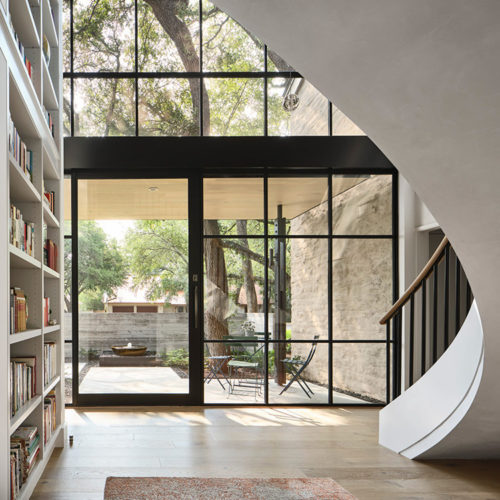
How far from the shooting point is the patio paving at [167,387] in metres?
5.88

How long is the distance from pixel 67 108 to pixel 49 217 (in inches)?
85.7

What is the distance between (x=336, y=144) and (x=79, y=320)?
313 centimetres

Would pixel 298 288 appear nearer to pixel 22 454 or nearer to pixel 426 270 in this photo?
pixel 426 270

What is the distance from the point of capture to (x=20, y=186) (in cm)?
316

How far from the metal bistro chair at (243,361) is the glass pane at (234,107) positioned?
82.6 inches

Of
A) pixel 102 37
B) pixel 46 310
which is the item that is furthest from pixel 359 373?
pixel 102 37

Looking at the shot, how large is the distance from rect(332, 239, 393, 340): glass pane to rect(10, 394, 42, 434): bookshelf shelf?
11.1ft

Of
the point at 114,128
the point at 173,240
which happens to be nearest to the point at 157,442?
the point at 173,240

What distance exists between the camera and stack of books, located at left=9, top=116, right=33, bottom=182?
2.83m

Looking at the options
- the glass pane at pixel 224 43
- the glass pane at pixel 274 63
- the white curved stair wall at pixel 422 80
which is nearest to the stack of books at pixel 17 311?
the white curved stair wall at pixel 422 80

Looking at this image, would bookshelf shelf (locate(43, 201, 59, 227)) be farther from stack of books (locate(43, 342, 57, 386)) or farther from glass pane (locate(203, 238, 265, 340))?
glass pane (locate(203, 238, 265, 340))

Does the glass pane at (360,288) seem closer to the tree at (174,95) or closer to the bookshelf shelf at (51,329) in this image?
the tree at (174,95)

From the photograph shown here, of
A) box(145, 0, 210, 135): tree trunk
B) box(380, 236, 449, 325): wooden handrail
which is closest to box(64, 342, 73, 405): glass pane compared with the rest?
box(145, 0, 210, 135): tree trunk

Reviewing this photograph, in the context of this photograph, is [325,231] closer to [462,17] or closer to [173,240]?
[173,240]
